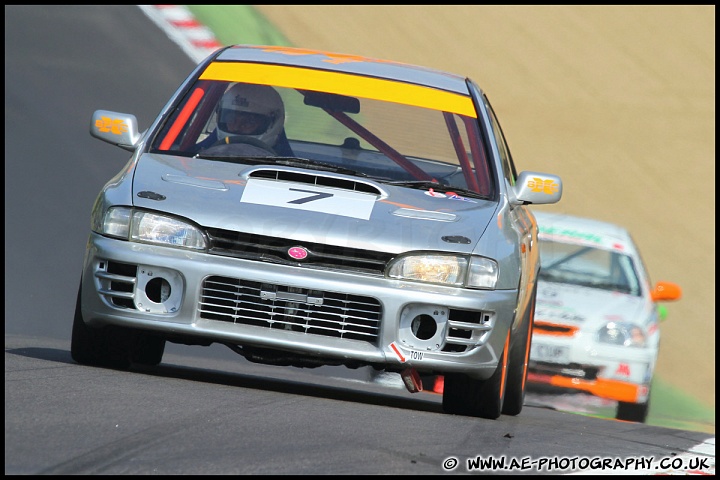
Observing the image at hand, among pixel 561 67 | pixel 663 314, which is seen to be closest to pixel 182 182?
pixel 663 314

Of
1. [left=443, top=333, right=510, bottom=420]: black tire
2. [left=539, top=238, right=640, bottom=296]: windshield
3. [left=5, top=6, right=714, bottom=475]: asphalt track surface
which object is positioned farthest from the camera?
[left=539, top=238, right=640, bottom=296]: windshield

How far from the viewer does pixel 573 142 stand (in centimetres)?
2019

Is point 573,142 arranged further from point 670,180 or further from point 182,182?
point 182,182

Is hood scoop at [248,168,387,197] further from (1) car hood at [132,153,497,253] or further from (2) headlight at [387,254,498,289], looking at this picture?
(2) headlight at [387,254,498,289]

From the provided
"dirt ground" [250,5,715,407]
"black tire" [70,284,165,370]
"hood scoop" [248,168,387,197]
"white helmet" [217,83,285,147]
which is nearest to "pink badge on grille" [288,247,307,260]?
"hood scoop" [248,168,387,197]

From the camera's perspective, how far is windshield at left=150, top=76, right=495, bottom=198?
720 centimetres

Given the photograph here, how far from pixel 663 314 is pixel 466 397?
593 cm

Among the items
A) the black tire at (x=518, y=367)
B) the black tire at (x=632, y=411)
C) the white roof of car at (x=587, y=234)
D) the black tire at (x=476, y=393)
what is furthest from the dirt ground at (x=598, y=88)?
the black tire at (x=476, y=393)

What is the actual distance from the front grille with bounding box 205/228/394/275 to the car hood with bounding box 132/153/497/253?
3 centimetres

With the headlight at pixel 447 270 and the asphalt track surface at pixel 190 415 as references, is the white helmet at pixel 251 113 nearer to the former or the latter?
the asphalt track surface at pixel 190 415

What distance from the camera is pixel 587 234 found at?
12117 millimetres

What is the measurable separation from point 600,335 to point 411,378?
4454 millimetres

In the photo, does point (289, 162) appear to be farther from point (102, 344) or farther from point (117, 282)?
point (102, 344)

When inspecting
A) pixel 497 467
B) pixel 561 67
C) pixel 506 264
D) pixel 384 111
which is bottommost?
pixel 497 467
